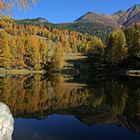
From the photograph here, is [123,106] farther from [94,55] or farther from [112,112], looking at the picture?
[94,55]

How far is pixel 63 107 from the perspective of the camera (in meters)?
45.2

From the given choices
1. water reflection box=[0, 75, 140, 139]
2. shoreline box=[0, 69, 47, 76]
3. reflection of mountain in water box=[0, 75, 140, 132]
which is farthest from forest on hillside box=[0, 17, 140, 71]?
water reflection box=[0, 75, 140, 139]

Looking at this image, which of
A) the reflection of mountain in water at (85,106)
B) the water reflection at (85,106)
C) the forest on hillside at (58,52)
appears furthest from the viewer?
the forest on hillside at (58,52)

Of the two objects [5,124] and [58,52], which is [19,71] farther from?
[5,124]

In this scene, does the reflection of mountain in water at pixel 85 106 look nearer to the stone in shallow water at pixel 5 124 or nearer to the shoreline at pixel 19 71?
the stone in shallow water at pixel 5 124

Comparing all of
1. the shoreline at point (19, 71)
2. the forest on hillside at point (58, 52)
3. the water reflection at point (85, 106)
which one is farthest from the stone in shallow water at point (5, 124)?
the shoreline at point (19, 71)

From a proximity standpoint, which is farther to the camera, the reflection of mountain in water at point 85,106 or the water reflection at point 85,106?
the reflection of mountain in water at point 85,106

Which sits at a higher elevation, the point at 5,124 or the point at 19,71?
the point at 5,124

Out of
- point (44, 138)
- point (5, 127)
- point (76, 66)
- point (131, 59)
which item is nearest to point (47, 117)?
point (44, 138)

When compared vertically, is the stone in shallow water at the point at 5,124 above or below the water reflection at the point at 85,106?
above

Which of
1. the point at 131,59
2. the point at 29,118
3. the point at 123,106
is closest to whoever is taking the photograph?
the point at 29,118

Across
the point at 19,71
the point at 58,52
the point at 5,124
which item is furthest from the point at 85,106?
the point at 58,52

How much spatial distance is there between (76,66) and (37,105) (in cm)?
8890

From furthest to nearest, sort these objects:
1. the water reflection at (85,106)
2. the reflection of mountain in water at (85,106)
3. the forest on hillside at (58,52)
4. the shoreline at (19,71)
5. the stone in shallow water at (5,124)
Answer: the shoreline at (19,71) < the forest on hillside at (58,52) < the reflection of mountain in water at (85,106) < the water reflection at (85,106) < the stone in shallow water at (5,124)
